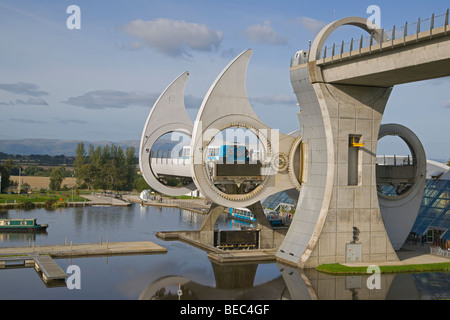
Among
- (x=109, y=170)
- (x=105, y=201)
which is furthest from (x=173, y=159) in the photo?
(x=109, y=170)

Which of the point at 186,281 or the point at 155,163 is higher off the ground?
the point at 155,163

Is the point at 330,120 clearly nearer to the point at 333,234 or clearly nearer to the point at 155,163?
the point at 333,234

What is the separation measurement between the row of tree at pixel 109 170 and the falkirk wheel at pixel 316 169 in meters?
61.9

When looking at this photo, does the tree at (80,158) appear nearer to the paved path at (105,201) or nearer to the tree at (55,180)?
the tree at (55,180)

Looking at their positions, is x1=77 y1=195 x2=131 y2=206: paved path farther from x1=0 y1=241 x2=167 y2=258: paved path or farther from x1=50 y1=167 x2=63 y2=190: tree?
x1=0 y1=241 x2=167 y2=258: paved path

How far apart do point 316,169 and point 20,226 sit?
1180 inches

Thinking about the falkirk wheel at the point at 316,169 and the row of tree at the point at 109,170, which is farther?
the row of tree at the point at 109,170

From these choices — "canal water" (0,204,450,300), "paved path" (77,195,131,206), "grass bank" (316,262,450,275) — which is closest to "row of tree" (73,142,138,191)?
"paved path" (77,195,131,206)

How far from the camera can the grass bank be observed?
34.5 m

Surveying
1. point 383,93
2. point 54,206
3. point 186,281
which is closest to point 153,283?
point 186,281

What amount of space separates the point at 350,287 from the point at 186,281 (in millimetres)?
9233

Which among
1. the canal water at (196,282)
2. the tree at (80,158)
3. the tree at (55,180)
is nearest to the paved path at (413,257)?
the canal water at (196,282)

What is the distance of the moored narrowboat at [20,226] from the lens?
52.4 meters

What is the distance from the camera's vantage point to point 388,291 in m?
30.5
